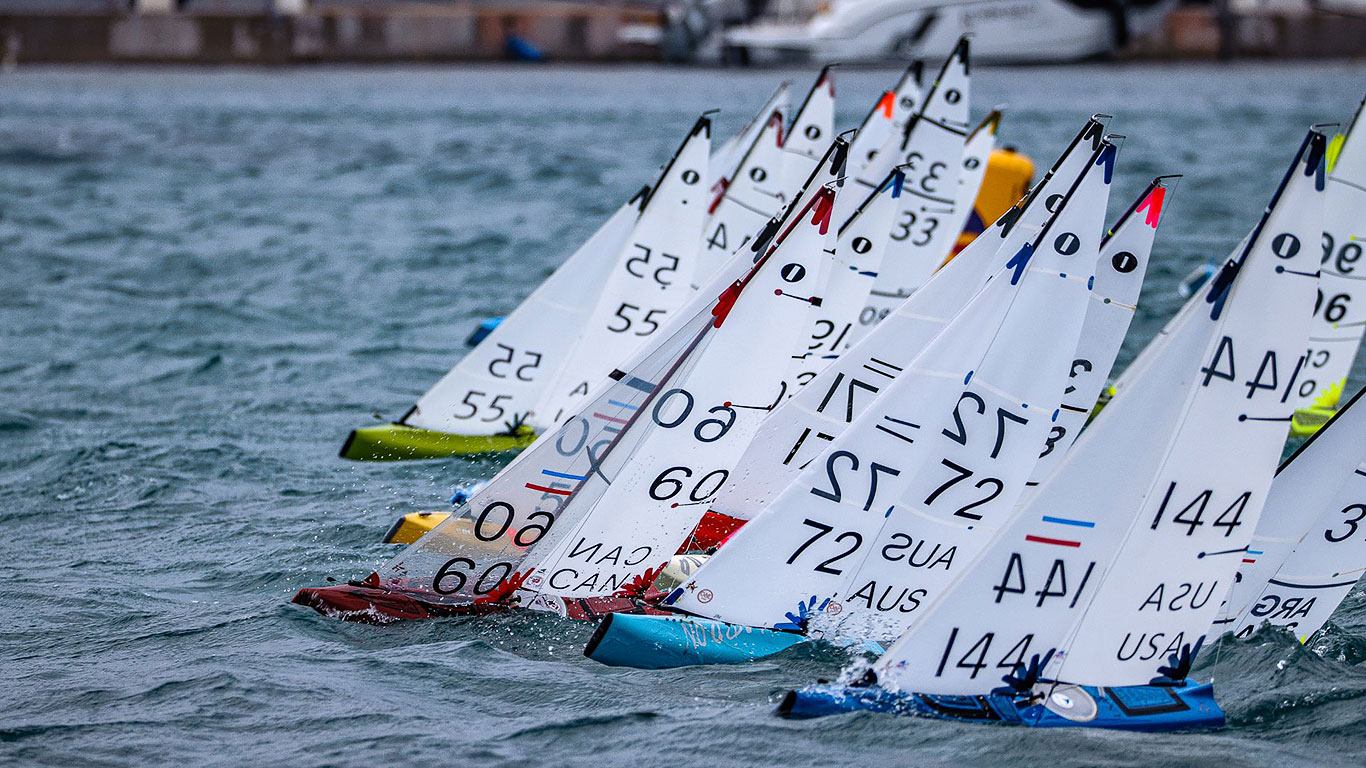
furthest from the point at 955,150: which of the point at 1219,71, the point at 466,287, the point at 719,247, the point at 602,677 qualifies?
the point at 1219,71

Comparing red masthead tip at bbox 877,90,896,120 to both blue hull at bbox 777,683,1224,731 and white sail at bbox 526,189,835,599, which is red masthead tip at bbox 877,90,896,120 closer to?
white sail at bbox 526,189,835,599

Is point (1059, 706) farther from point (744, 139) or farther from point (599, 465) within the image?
point (744, 139)

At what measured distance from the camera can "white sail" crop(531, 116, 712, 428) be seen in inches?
628

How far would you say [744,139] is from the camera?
63.9 feet

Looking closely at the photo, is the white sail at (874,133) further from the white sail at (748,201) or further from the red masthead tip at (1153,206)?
the red masthead tip at (1153,206)

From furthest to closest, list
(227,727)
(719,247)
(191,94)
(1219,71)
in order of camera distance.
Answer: (1219,71), (191,94), (719,247), (227,727)

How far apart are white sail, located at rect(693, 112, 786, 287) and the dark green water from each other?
3.05 m

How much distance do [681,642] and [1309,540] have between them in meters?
3.96

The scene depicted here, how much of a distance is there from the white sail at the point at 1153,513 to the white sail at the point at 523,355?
7.41 metres

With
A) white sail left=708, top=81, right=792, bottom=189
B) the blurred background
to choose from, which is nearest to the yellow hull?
white sail left=708, top=81, right=792, bottom=189

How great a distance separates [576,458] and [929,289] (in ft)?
8.61

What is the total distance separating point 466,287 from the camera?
28.5 metres

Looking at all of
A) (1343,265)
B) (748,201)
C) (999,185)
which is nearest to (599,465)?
(748,201)

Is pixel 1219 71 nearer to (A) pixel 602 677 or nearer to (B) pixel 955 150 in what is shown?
(B) pixel 955 150
